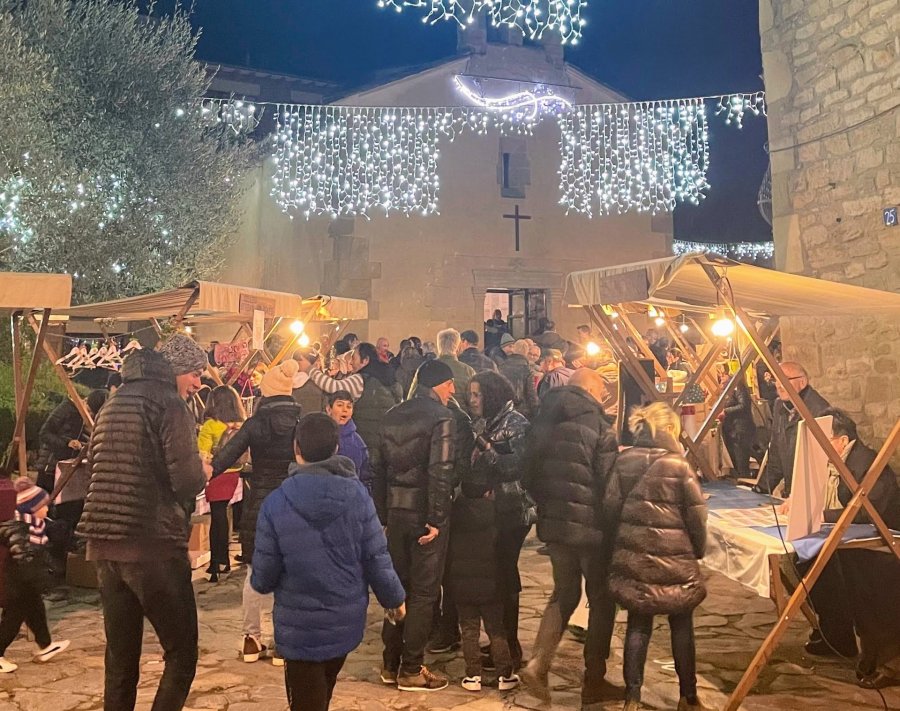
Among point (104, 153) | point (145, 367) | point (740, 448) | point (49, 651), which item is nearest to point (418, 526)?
point (145, 367)

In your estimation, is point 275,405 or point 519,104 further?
point 519,104

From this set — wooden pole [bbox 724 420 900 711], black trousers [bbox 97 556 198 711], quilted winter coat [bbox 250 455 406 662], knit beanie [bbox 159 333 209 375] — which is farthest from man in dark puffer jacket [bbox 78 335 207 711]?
wooden pole [bbox 724 420 900 711]

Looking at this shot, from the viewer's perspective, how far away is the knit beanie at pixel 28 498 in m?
4.08

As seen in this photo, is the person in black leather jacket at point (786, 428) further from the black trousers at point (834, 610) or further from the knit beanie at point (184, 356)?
the knit beanie at point (184, 356)

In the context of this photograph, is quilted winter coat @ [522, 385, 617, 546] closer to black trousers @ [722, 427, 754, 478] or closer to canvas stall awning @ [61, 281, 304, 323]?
canvas stall awning @ [61, 281, 304, 323]

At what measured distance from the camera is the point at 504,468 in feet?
13.3

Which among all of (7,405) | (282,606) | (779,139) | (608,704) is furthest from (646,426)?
(7,405)

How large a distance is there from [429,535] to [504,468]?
0.54 m

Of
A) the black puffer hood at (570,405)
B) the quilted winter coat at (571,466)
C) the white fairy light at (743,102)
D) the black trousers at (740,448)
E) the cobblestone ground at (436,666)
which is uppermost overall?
the white fairy light at (743,102)

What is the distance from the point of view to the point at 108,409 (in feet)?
10.2

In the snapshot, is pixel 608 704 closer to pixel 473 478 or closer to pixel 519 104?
pixel 473 478

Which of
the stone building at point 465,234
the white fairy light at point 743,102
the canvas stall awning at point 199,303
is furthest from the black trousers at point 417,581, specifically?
the white fairy light at point 743,102

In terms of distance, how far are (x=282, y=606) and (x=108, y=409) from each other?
3.75 ft

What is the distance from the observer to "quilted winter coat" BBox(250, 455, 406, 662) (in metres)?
2.71
